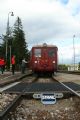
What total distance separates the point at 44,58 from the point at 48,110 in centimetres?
2802

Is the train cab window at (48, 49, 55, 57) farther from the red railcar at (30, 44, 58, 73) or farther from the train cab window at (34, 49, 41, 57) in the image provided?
the train cab window at (34, 49, 41, 57)

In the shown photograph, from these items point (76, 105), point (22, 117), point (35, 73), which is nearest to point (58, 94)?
point (76, 105)

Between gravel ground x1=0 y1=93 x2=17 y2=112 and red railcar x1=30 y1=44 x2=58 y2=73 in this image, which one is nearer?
gravel ground x1=0 y1=93 x2=17 y2=112

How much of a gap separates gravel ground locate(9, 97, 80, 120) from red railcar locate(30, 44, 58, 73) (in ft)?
83.6

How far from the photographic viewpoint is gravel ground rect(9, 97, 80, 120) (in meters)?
9.91

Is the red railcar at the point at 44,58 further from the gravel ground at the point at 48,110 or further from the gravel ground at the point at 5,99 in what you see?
the gravel ground at the point at 48,110

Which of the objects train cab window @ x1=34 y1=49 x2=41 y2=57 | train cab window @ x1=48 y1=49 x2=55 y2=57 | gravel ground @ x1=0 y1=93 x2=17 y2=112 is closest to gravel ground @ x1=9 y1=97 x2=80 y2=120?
gravel ground @ x1=0 y1=93 x2=17 y2=112

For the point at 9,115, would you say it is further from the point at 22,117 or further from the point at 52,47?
the point at 52,47

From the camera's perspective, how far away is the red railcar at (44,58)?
39156 mm

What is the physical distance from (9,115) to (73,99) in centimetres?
Result: 445

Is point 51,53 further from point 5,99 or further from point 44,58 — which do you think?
point 5,99

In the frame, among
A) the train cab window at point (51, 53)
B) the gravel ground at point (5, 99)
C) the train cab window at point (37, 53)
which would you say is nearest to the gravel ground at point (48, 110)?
the gravel ground at point (5, 99)

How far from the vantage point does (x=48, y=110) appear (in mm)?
11344

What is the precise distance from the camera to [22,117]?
9.85 m
